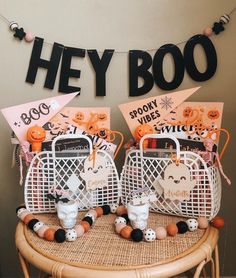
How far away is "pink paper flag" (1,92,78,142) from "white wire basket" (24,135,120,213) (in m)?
0.09

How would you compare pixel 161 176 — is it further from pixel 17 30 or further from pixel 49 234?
pixel 17 30

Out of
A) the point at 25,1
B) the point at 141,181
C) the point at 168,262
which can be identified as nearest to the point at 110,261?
the point at 168,262

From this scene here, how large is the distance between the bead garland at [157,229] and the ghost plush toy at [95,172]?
4.5 inches

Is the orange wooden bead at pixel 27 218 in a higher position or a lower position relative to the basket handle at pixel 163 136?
lower

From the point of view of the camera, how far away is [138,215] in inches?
35.0

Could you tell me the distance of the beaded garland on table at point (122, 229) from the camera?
87 cm

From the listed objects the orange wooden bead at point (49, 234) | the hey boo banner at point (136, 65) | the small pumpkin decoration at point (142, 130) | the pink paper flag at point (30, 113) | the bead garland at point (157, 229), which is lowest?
the orange wooden bead at point (49, 234)

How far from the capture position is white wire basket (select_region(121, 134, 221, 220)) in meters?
0.91

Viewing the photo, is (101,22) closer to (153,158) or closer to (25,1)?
(25,1)

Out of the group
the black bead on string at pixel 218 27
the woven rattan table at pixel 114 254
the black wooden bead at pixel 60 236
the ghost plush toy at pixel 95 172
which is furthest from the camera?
the black bead on string at pixel 218 27

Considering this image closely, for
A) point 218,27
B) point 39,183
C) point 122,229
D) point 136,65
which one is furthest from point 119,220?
point 218,27

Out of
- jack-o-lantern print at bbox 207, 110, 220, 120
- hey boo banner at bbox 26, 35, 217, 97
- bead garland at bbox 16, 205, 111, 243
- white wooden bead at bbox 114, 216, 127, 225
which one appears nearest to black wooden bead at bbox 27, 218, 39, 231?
bead garland at bbox 16, 205, 111, 243

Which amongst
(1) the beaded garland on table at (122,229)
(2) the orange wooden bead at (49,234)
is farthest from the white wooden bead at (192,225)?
(2) the orange wooden bead at (49,234)

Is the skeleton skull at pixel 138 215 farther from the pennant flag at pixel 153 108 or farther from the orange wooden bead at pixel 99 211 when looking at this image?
the pennant flag at pixel 153 108
